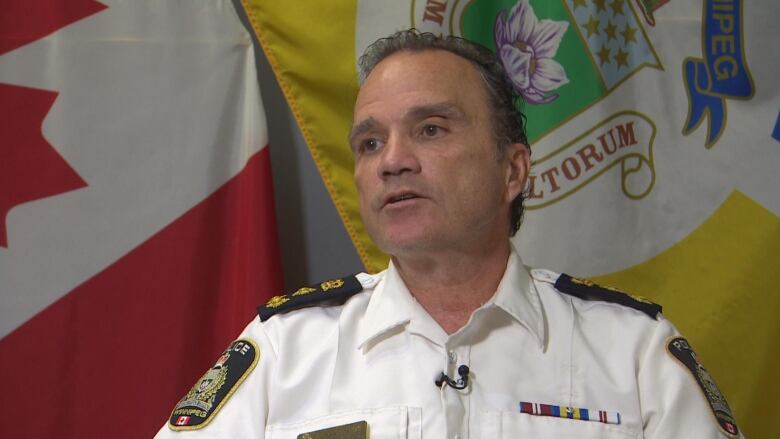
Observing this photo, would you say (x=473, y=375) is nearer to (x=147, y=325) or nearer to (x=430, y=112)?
(x=430, y=112)

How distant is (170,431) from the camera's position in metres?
1.35

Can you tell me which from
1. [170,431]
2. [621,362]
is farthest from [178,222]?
[621,362]

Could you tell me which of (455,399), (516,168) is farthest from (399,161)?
(455,399)

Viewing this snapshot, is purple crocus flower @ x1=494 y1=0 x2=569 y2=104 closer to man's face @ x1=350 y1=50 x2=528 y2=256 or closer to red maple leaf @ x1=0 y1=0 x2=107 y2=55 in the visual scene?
man's face @ x1=350 y1=50 x2=528 y2=256

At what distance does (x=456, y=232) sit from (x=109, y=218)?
37.9 inches

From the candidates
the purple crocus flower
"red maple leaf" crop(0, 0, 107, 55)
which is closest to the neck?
the purple crocus flower

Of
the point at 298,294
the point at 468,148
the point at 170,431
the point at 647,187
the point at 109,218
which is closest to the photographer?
the point at 170,431

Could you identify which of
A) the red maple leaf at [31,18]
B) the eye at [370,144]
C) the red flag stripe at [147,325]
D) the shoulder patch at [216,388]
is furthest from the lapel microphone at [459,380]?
the red maple leaf at [31,18]

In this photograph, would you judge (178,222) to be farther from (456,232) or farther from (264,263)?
(456,232)

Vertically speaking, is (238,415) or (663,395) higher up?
(238,415)

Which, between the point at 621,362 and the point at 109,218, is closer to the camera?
the point at 621,362

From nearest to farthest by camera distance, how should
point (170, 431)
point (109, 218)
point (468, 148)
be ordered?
point (170, 431), point (468, 148), point (109, 218)

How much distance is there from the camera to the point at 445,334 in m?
1.42

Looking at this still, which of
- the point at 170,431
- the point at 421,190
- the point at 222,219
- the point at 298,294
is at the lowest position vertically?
the point at 170,431
